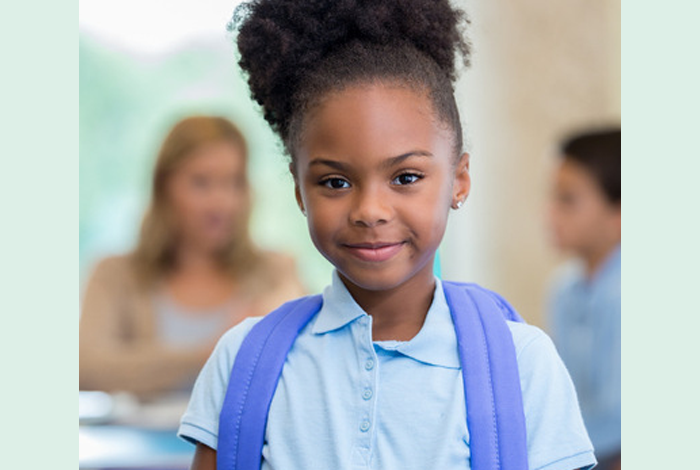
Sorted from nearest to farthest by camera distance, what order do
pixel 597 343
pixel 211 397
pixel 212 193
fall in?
pixel 211 397 < pixel 597 343 < pixel 212 193

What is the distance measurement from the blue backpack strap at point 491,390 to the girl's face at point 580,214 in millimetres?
1914

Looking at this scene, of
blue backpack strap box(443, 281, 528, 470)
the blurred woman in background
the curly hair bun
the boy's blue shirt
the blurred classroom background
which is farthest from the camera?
the blurred classroom background

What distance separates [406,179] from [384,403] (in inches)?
11.5

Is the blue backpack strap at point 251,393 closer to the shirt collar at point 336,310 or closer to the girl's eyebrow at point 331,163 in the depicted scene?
the shirt collar at point 336,310

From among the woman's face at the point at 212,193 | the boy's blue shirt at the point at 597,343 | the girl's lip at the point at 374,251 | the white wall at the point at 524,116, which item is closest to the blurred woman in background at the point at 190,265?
the woman's face at the point at 212,193

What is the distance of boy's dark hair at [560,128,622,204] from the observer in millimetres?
3082

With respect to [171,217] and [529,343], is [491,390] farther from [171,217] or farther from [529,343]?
[171,217]

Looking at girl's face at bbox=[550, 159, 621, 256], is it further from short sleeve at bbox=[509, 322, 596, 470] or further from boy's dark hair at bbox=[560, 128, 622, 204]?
short sleeve at bbox=[509, 322, 596, 470]

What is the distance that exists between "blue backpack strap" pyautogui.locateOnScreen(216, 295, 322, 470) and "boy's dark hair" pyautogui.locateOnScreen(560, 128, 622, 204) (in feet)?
6.75

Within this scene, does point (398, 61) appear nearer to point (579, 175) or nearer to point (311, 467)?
point (311, 467)

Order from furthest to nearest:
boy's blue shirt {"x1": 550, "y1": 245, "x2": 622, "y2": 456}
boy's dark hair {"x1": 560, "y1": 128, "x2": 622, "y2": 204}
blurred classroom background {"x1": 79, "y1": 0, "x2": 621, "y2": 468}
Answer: blurred classroom background {"x1": 79, "y1": 0, "x2": 621, "y2": 468} < boy's dark hair {"x1": 560, "y1": 128, "x2": 622, "y2": 204} < boy's blue shirt {"x1": 550, "y1": 245, "x2": 622, "y2": 456}

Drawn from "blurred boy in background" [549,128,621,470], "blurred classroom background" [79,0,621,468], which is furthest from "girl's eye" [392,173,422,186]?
"blurred classroom background" [79,0,621,468]

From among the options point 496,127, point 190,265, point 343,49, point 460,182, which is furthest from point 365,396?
point 496,127

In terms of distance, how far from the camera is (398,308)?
1250mm
